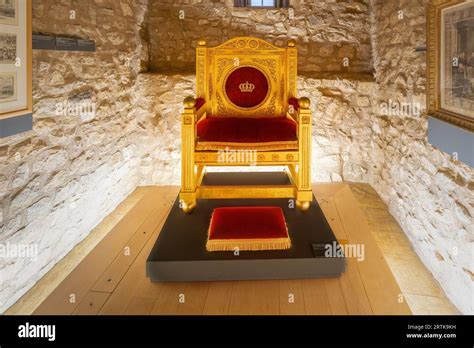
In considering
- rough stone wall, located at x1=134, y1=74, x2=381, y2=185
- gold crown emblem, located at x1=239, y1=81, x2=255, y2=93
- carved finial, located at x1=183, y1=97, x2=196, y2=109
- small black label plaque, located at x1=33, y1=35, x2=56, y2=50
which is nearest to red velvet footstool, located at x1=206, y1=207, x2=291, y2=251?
carved finial, located at x1=183, y1=97, x2=196, y2=109

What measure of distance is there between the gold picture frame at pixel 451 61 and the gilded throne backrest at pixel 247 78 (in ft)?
4.66

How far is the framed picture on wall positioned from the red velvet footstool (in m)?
1.27

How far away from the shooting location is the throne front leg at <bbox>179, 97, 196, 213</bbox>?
303 cm

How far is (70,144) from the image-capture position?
2.95 m

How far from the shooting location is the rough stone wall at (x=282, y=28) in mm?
4379

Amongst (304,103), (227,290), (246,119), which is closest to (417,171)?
(304,103)

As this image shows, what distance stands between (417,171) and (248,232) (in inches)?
50.5

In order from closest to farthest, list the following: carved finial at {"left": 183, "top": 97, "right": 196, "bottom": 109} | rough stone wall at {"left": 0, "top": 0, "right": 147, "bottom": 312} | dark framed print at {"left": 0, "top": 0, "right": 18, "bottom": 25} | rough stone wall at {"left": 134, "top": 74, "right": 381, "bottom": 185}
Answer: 1. dark framed print at {"left": 0, "top": 0, "right": 18, "bottom": 25}
2. rough stone wall at {"left": 0, "top": 0, "right": 147, "bottom": 312}
3. carved finial at {"left": 183, "top": 97, "right": 196, "bottom": 109}
4. rough stone wall at {"left": 134, "top": 74, "right": 381, "bottom": 185}

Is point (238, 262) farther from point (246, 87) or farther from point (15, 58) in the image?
point (246, 87)

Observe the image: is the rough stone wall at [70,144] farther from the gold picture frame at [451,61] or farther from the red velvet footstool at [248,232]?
the gold picture frame at [451,61]

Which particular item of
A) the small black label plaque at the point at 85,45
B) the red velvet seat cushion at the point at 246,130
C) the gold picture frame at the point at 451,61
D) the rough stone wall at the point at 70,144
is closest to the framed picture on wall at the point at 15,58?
the rough stone wall at the point at 70,144

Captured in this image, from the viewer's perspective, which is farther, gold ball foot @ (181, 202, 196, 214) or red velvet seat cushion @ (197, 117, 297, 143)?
gold ball foot @ (181, 202, 196, 214)

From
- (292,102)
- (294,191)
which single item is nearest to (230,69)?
(292,102)

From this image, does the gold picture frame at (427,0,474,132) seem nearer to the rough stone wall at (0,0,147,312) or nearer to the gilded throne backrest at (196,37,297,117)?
the gilded throne backrest at (196,37,297,117)
